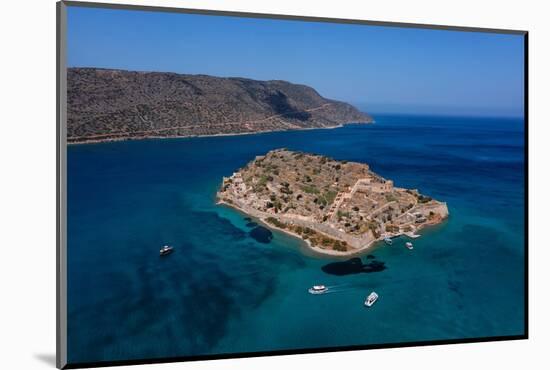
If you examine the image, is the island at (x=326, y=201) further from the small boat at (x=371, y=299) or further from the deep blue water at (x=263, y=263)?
the small boat at (x=371, y=299)

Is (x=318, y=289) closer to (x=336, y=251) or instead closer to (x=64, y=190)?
(x=336, y=251)

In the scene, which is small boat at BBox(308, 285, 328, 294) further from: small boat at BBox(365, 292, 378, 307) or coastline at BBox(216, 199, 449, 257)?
coastline at BBox(216, 199, 449, 257)

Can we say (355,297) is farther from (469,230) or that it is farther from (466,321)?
(469,230)

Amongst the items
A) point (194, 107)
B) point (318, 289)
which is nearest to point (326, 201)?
point (318, 289)

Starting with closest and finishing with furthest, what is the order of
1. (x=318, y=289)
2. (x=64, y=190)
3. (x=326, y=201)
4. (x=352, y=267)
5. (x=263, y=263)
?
(x=64, y=190) → (x=318, y=289) → (x=352, y=267) → (x=263, y=263) → (x=326, y=201)

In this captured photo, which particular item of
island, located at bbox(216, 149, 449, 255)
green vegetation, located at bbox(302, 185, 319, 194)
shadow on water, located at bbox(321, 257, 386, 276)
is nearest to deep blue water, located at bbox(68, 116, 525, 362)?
shadow on water, located at bbox(321, 257, 386, 276)

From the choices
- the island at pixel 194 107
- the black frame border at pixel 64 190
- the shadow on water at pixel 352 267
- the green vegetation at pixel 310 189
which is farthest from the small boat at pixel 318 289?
the island at pixel 194 107
